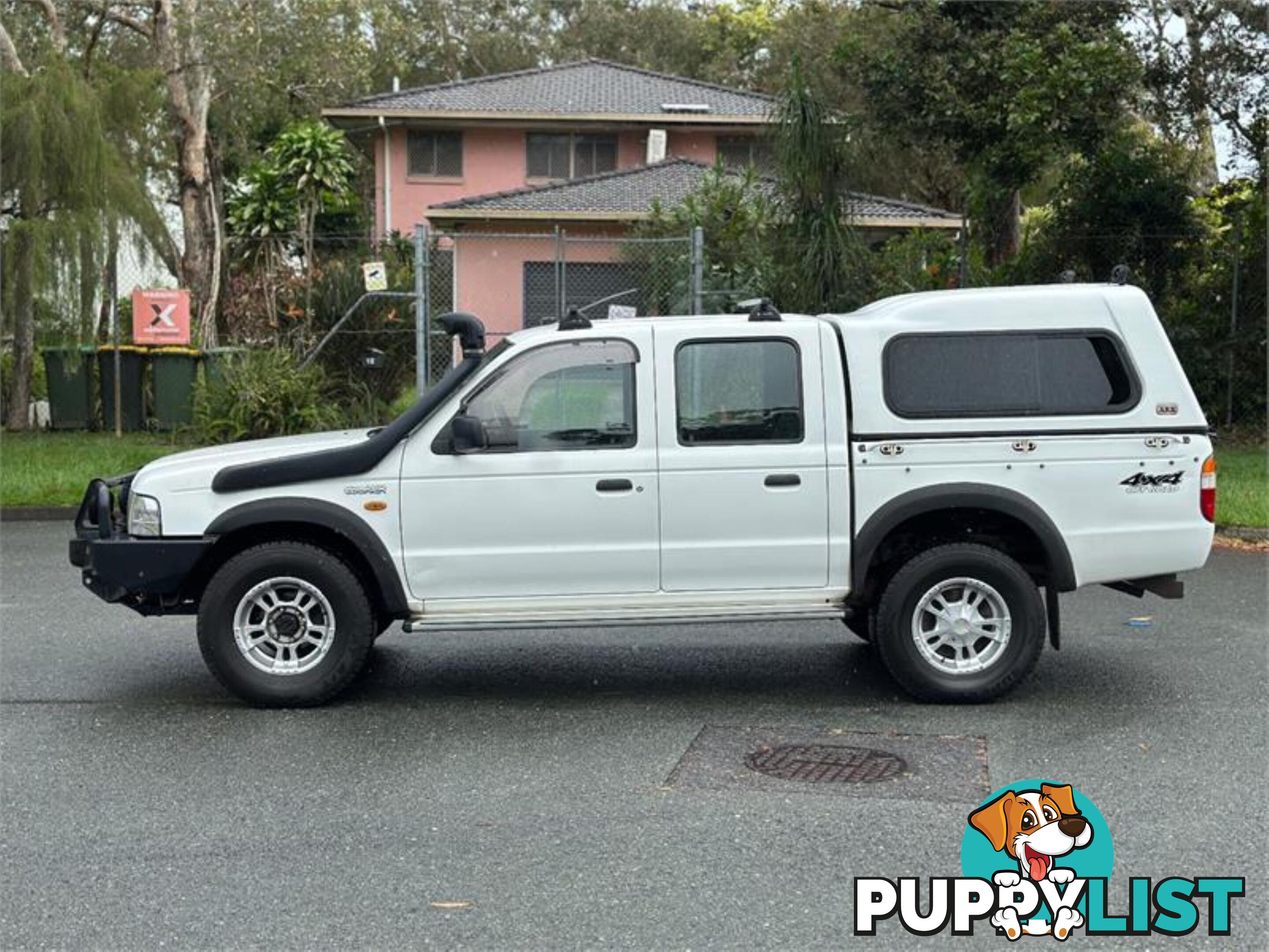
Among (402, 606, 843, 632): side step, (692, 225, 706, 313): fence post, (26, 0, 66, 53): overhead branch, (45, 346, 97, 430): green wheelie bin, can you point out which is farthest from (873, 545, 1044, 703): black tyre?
(26, 0, 66, 53): overhead branch

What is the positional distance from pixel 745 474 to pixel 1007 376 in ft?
4.51

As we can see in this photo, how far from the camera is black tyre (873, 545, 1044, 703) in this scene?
7.62 m

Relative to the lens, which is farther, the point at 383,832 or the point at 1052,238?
the point at 1052,238

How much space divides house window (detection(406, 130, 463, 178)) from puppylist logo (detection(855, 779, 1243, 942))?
107ft

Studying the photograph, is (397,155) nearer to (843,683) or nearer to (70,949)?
(843,683)

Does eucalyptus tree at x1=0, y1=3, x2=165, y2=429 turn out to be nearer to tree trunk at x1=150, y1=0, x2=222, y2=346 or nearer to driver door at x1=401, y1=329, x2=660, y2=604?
tree trunk at x1=150, y1=0, x2=222, y2=346

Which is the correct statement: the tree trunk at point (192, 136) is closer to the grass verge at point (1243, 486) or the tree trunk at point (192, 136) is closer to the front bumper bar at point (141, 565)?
the grass verge at point (1243, 486)

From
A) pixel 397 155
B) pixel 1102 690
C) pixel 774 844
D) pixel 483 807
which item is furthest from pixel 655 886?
pixel 397 155

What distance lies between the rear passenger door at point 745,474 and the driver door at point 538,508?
102 mm

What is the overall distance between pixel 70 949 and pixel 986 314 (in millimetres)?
5075

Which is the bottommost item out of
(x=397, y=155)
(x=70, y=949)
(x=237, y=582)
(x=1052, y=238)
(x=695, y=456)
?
(x=70, y=949)

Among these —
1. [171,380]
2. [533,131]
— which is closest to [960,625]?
[171,380]

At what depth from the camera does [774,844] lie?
5621 mm

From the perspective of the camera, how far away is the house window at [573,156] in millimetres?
36281
